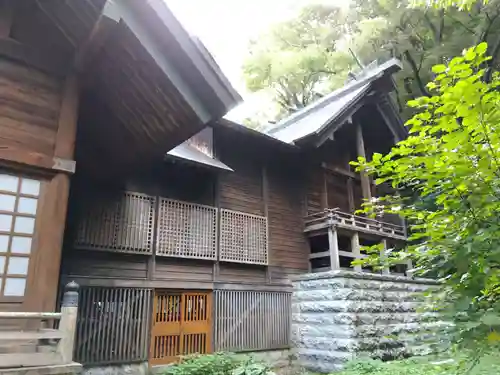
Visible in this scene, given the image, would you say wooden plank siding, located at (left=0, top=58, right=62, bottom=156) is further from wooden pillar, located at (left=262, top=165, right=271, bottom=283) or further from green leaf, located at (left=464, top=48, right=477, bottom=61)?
wooden pillar, located at (left=262, top=165, right=271, bottom=283)

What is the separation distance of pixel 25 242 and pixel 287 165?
8874 millimetres

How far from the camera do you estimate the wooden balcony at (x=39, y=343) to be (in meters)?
3.42

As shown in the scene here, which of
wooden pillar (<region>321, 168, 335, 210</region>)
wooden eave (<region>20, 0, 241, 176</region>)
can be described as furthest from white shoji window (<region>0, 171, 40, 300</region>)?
wooden pillar (<region>321, 168, 335, 210</region>)

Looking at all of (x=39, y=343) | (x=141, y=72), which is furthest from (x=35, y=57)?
(x=39, y=343)

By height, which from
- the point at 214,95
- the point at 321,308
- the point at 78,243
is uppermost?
the point at 214,95

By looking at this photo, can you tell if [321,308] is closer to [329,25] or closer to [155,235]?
[155,235]

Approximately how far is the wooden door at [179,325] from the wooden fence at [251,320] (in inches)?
11.0

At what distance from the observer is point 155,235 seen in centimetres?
859

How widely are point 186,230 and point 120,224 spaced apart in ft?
5.16

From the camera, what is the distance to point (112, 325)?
7609mm

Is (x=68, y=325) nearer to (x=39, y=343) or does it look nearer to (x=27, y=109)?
(x=39, y=343)

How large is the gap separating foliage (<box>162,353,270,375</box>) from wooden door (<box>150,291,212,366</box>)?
39 centimetres

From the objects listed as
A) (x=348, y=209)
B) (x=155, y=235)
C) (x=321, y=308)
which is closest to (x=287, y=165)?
(x=348, y=209)

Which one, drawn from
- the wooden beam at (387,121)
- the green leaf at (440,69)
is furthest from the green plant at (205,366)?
the wooden beam at (387,121)
